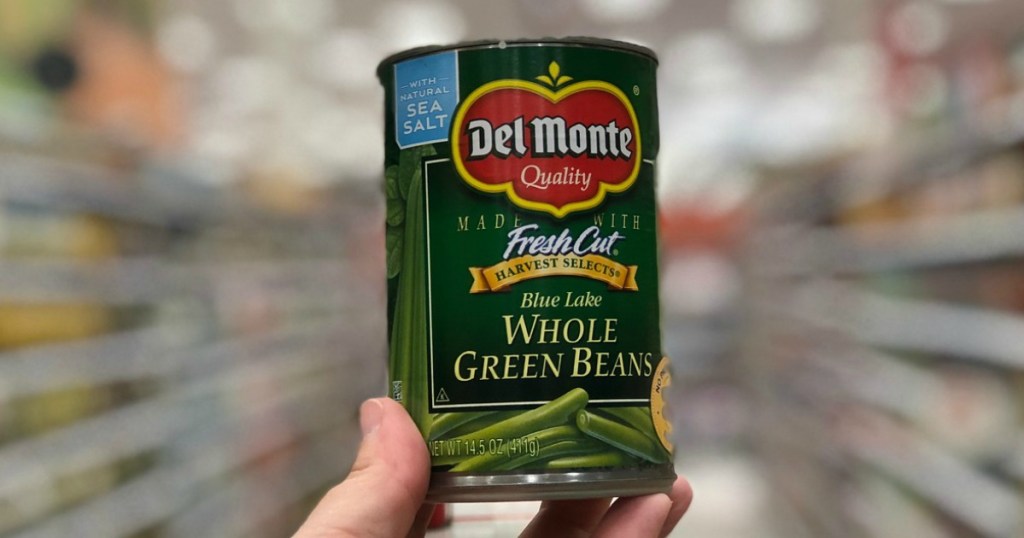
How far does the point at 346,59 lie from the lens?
521 centimetres

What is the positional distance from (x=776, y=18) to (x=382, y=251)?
2751 mm

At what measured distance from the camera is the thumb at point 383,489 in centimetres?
112

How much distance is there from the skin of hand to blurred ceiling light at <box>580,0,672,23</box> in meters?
4.37

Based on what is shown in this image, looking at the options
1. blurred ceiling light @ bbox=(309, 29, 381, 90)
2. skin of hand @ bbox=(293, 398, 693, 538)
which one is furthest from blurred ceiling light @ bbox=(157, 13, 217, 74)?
skin of hand @ bbox=(293, 398, 693, 538)

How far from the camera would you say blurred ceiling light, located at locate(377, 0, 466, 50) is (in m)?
5.14

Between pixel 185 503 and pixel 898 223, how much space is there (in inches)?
111

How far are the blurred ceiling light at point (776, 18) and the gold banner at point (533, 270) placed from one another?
4.88 metres

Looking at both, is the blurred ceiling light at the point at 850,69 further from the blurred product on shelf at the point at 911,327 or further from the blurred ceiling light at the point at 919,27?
the blurred product on shelf at the point at 911,327

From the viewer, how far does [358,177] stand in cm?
476

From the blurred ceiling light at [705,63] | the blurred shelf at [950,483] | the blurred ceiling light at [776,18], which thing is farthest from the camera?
the blurred ceiling light at [705,63]

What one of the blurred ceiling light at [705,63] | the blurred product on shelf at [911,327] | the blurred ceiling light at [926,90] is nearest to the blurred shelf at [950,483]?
the blurred product on shelf at [911,327]

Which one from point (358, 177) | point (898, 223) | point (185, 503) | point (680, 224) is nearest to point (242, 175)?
point (358, 177)

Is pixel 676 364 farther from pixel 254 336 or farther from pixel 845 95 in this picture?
pixel 254 336

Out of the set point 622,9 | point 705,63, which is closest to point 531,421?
point 622,9
